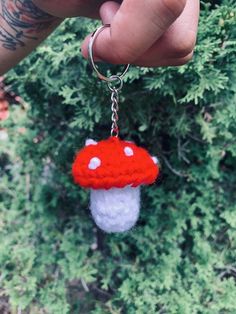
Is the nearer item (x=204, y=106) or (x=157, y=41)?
(x=157, y=41)

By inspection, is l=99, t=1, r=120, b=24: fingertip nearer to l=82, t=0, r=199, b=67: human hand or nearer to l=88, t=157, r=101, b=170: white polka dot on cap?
l=82, t=0, r=199, b=67: human hand

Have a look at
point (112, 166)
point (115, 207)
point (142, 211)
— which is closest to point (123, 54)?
point (112, 166)

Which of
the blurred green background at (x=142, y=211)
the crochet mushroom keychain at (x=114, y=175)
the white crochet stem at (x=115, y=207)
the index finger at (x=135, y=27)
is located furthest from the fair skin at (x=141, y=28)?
the blurred green background at (x=142, y=211)

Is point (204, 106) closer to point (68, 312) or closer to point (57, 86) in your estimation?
point (57, 86)

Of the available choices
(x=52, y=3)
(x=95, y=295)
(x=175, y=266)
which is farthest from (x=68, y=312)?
(x=52, y=3)

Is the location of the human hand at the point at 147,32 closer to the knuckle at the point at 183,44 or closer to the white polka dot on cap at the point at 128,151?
the knuckle at the point at 183,44

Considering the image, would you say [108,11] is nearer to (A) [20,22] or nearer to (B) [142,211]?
(A) [20,22]
